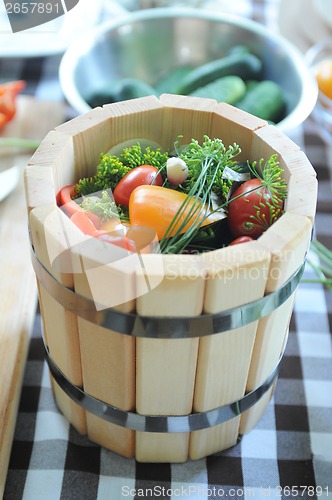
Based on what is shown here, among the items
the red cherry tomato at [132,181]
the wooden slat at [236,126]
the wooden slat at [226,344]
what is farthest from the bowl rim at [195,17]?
the wooden slat at [226,344]

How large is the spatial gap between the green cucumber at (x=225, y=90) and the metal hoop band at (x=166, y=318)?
63cm

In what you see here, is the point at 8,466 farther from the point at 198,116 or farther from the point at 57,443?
the point at 198,116

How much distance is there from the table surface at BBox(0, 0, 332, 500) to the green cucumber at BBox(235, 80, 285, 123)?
0.48m

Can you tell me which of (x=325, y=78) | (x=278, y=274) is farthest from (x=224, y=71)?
(x=278, y=274)

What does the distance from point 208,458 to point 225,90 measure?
0.73 meters

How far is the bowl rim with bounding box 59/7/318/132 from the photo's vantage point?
1252 millimetres

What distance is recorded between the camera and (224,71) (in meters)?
1.40

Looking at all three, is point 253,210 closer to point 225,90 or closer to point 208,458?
point 208,458

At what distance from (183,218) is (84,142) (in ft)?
0.57

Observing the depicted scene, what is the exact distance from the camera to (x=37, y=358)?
108 cm

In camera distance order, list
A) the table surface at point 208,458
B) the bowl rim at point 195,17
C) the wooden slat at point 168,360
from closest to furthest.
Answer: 1. the wooden slat at point 168,360
2. the table surface at point 208,458
3. the bowl rim at point 195,17

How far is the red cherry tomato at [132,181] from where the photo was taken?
32.5 inches

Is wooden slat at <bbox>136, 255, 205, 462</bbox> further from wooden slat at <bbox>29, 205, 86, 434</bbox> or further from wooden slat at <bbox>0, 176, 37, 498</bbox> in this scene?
wooden slat at <bbox>0, 176, 37, 498</bbox>

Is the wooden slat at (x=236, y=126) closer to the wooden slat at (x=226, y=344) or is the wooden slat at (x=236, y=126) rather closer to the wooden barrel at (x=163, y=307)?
the wooden barrel at (x=163, y=307)
